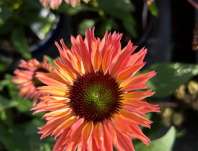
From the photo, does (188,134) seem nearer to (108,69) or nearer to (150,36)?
(150,36)

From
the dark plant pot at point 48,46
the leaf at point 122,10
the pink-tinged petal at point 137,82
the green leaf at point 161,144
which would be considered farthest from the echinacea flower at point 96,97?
the dark plant pot at point 48,46

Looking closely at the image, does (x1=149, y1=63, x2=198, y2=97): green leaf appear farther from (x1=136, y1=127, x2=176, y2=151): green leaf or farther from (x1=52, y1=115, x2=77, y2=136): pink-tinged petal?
(x1=52, y1=115, x2=77, y2=136): pink-tinged petal

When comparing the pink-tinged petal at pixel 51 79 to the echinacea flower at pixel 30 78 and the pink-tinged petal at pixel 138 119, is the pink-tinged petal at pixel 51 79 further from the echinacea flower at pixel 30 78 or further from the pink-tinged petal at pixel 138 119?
the echinacea flower at pixel 30 78

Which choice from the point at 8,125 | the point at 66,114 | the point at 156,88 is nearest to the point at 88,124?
the point at 66,114

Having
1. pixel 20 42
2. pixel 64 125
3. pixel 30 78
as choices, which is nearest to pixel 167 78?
pixel 30 78

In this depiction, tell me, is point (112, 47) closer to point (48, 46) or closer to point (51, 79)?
point (51, 79)

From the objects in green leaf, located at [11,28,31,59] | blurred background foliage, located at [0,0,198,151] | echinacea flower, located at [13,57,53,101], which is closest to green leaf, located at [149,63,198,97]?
blurred background foliage, located at [0,0,198,151]
